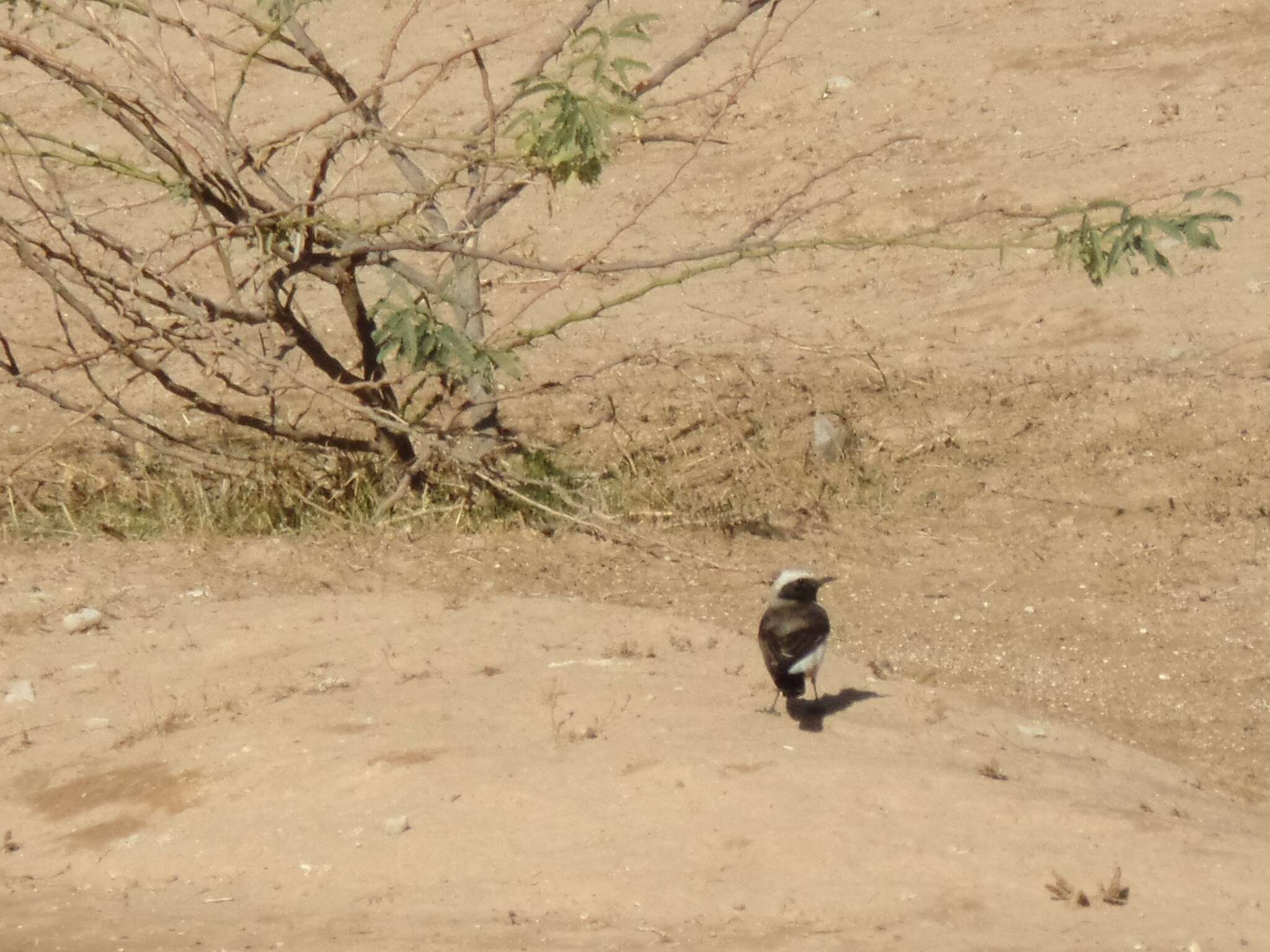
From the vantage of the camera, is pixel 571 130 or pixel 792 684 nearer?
pixel 792 684

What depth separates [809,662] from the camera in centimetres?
519

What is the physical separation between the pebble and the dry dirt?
0.04 meters

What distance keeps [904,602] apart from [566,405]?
2.55 meters

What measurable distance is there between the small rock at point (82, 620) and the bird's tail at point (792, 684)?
8.25ft

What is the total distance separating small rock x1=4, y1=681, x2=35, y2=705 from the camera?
5566 mm

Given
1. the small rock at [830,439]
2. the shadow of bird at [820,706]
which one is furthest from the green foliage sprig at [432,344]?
the small rock at [830,439]

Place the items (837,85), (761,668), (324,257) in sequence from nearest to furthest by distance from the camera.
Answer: (761,668) < (324,257) < (837,85)

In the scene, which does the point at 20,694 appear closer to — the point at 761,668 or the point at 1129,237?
the point at 761,668

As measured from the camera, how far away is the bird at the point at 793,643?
5.13 metres

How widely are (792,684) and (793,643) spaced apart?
12 cm

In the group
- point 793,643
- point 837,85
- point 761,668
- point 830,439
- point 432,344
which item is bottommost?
point 761,668

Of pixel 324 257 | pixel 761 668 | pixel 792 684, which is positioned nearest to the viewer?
pixel 792 684

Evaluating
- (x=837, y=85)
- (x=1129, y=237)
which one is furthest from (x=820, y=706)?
(x=837, y=85)

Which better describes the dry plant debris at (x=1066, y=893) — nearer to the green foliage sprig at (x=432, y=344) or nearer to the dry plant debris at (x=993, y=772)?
the dry plant debris at (x=993, y=772)
